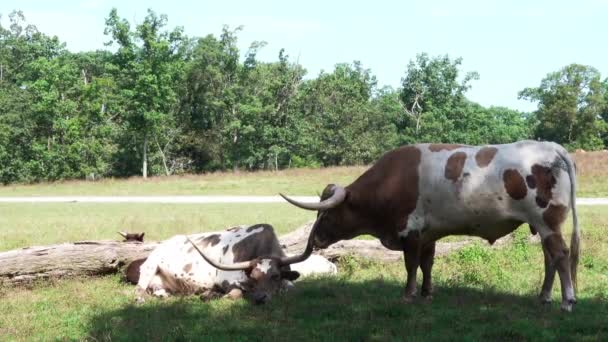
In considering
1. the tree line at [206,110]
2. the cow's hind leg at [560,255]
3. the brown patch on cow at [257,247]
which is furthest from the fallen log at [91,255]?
the tree line at [206,110]

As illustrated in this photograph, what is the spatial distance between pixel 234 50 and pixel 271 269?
62979 mm

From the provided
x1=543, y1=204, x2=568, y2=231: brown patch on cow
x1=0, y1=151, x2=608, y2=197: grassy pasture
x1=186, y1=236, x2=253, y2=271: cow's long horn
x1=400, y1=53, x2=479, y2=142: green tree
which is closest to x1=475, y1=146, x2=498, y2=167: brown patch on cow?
x1=543, y1=204, x2=568, y2=231: brown patch on cow

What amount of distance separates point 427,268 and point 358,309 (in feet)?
4.82

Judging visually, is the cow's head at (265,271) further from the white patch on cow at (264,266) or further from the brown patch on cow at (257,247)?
the brown patch on cow at (257,247)

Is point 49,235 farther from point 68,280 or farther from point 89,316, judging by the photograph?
point 89,316

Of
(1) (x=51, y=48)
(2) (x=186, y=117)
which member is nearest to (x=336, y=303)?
(2) (x=186, y=117)

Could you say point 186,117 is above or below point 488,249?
above

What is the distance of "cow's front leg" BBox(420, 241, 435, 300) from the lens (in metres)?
9.05

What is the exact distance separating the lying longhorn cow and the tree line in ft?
156

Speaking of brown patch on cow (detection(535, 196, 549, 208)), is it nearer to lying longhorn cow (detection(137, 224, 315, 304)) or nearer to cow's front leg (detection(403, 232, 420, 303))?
cow's front leg (detection(403, 232, 420, 303))

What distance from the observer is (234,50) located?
2753 inches

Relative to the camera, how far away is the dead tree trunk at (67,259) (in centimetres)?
1085

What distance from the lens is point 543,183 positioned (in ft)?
25.8

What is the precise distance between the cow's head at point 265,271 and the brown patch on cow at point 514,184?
2.89 metres
